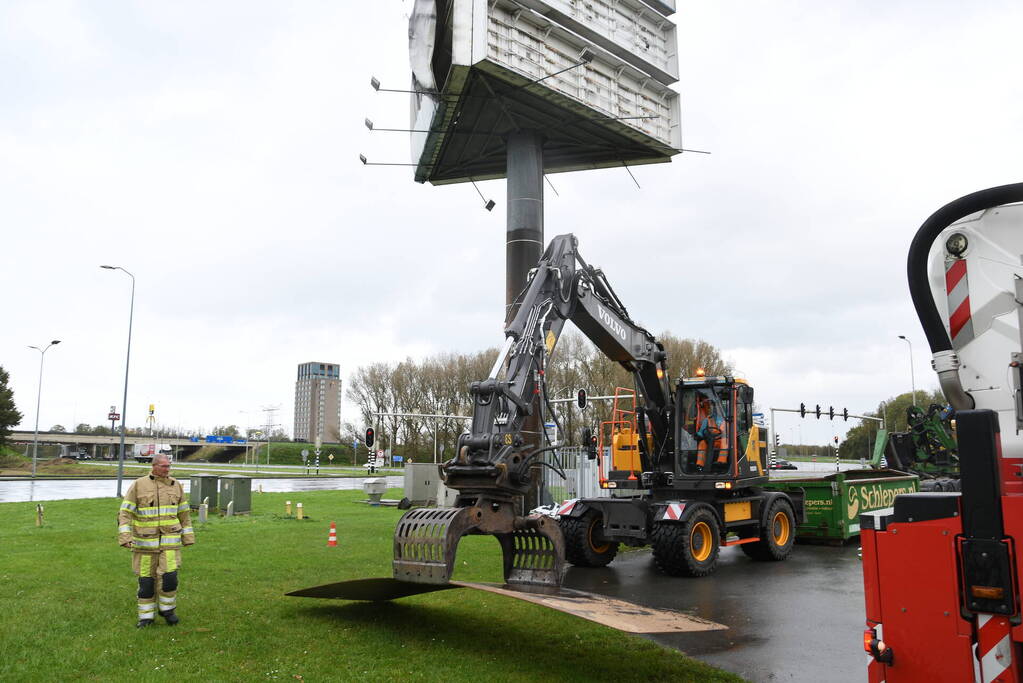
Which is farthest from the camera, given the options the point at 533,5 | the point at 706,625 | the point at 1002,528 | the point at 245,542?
the point at 533,5

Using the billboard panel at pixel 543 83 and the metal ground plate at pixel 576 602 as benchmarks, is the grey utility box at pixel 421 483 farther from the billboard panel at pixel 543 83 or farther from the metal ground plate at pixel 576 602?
the metal ground plate at pixel 576 602

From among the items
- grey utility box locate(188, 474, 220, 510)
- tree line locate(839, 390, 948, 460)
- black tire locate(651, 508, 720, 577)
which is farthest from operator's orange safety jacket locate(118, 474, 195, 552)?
tree line locate(839, 390, 948, 460)

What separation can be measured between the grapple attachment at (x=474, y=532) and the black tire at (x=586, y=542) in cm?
444

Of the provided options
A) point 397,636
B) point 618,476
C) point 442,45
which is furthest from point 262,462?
point 397,636

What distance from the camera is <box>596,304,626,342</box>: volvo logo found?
13516 mm

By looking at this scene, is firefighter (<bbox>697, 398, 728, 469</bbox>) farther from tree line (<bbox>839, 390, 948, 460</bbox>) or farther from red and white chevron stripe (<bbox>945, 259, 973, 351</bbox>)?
tree line (<bbox>839, 390, 948, 460</bbox>)

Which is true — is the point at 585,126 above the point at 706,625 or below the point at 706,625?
above

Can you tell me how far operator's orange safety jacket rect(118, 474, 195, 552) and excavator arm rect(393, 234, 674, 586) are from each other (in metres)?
2.50

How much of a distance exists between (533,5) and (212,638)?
2075 centimetres

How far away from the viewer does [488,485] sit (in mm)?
9484

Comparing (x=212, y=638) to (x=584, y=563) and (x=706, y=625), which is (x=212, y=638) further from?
(x=584, y=563)

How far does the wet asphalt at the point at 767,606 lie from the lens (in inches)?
309

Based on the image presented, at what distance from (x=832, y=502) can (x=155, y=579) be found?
1372cm

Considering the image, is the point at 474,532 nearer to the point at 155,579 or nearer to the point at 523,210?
the point at 155,579
